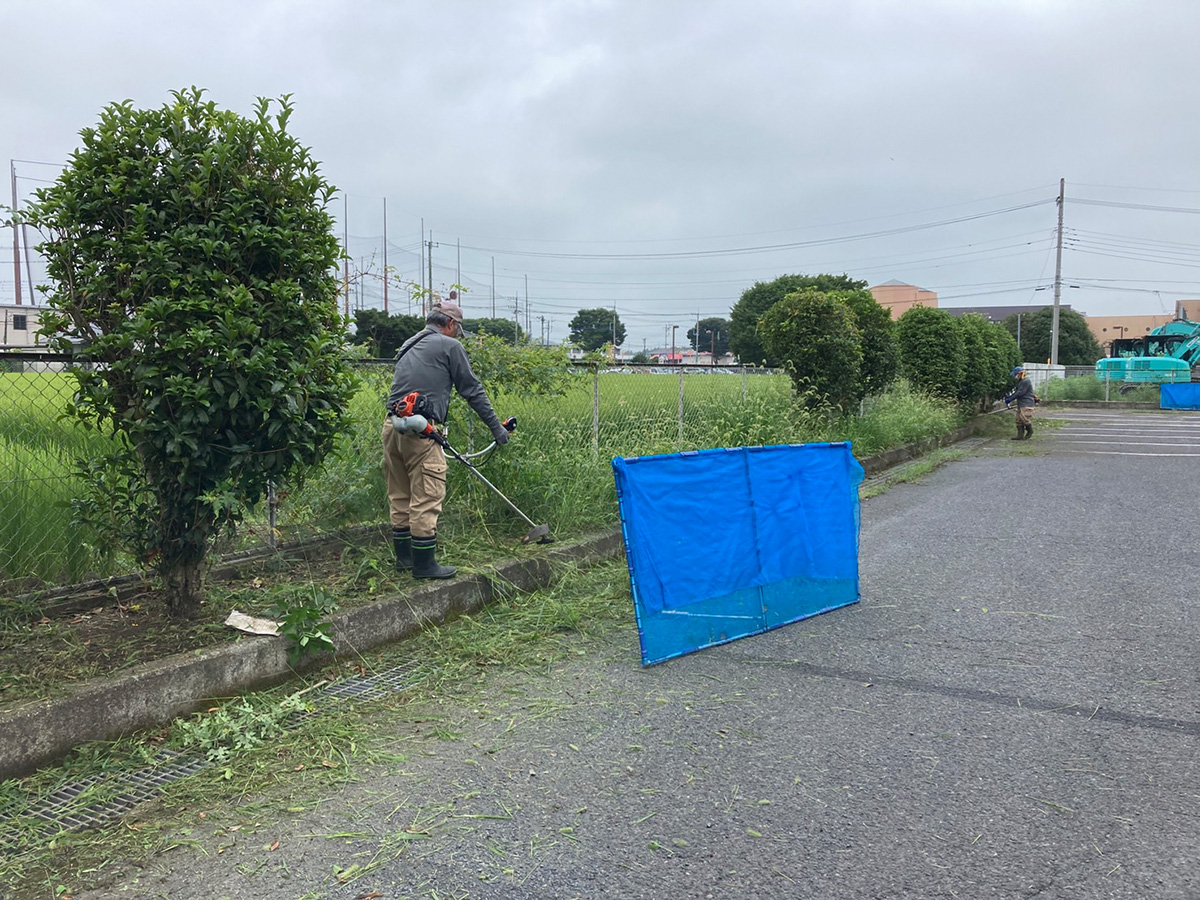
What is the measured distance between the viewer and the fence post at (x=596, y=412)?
7.72 metres

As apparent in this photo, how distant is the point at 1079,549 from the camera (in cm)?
721

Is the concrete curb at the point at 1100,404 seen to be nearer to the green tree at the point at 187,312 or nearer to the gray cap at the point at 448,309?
the gray cap at the point at 448,309

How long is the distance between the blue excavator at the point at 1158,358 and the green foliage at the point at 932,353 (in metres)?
17.1

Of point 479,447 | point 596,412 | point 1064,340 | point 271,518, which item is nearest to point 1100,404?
point 596,412

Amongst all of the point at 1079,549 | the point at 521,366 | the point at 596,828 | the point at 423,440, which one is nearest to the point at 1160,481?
the point at 1079,549

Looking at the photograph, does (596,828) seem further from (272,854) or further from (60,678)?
(60,678)

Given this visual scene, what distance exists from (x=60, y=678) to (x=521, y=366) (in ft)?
13.2

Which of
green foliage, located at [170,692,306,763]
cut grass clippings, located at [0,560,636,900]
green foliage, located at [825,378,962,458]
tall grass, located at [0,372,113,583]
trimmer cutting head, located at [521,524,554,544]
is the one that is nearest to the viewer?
cut grass clippings, located at [0,560,636,900]

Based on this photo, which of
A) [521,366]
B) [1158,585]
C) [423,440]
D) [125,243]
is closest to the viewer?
[125,243]

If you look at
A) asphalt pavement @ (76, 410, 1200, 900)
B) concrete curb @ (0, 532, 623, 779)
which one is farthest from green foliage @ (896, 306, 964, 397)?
concrete curb @ (0, 532, 623, 779)

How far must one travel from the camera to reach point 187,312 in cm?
375

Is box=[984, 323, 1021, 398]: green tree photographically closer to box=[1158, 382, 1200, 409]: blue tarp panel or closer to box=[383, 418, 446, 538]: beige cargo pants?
box=[1158, 382, 1200, 409]: blue tarp panel

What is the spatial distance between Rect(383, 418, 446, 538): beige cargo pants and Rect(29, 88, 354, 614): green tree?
38.0 inches

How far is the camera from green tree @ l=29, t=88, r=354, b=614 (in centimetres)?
374
